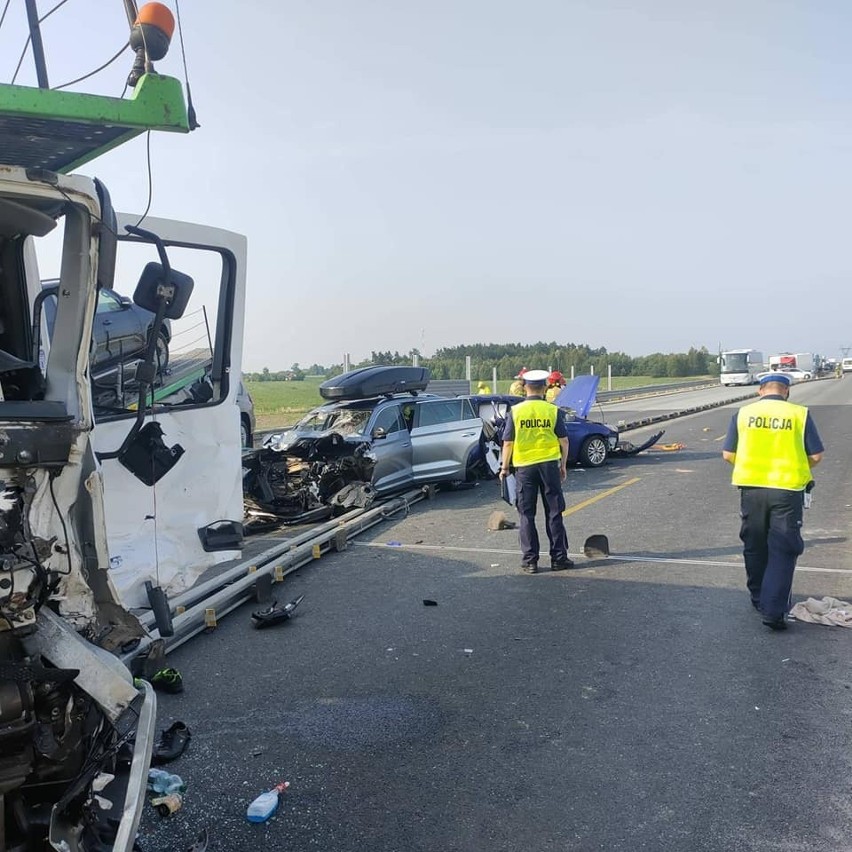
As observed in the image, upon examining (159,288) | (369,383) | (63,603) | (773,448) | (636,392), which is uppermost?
(159,288)

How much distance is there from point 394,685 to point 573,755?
1312 mm

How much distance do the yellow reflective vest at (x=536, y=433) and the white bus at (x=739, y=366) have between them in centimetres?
4959

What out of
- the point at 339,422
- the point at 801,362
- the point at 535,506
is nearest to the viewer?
the point at 535,506

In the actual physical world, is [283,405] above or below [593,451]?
below

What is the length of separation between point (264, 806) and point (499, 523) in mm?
6399

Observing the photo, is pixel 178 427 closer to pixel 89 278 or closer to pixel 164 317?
pixel 164 317

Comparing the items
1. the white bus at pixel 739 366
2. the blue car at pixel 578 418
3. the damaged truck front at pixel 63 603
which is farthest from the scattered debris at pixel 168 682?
the white bus at pixel 739 366

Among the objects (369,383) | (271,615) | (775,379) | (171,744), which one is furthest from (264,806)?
(369,383)

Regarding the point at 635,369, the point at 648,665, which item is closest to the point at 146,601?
the point at 648,665

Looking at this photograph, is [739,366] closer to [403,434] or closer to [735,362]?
[735,362]

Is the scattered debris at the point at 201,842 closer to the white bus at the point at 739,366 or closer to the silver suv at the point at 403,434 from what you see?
the silver suv at the point at 403,434

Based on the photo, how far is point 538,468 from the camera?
301 inches

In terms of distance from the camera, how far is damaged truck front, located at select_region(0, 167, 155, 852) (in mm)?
2447

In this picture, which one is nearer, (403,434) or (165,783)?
(165,783)
